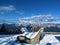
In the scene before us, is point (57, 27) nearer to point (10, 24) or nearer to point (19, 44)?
point (10, 24)

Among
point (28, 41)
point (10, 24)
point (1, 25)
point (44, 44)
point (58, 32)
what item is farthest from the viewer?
point (1, 25)

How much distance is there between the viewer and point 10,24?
16.9 ft

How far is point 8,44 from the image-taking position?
2.99m

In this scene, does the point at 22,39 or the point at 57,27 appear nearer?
the point at 22,39

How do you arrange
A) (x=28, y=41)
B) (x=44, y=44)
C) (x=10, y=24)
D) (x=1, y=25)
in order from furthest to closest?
1. (x=1, y=25)
2. (x=10, y=24)
3. (x=28, y=41)
4. (x=44, y=44)

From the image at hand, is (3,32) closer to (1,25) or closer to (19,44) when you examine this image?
(1,25)

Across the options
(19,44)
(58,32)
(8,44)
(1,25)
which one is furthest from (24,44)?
(1,25)

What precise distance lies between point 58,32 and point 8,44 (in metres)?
2.22

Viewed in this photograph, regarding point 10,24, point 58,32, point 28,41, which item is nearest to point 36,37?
point 28,41

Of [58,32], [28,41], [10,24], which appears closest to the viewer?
[28,41]

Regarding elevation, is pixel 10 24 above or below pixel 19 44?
above

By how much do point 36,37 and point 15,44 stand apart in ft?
1.87

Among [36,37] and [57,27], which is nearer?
[36,37]

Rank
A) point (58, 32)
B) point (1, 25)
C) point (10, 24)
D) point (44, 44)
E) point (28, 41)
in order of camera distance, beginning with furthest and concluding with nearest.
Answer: point (1, 25) < point (10, 24) < point (58, 32) < point (28, 41) < point (44, 44)
